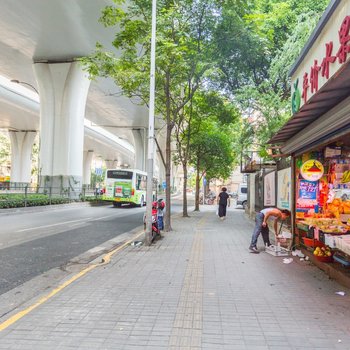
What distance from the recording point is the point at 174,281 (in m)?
6.38

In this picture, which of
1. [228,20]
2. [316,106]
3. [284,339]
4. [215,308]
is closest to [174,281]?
[215,308]

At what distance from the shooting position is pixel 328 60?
7.05 metres

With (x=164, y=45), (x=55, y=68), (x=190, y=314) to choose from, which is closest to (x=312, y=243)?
(x=190, y=314)

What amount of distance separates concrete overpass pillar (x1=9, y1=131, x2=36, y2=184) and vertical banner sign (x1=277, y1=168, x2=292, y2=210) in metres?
50.9

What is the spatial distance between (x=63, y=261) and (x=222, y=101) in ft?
43.2

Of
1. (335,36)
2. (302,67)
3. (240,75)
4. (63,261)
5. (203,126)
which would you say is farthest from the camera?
(203,126)

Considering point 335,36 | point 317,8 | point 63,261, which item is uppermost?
point 317,8

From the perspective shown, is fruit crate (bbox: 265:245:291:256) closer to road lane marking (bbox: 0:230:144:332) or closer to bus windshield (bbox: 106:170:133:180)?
road lane marking (bbox: 0:230:144:332)

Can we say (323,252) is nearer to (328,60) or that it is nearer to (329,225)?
(329,225)

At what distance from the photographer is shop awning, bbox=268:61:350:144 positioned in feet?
15.1

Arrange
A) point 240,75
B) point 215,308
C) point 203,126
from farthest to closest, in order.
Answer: point 203,126 < point 240,75 < point 215,308

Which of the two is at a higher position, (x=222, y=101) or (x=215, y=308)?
(x=222, y=101)

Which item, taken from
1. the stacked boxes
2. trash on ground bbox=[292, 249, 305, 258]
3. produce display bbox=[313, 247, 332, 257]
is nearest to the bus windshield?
trash on ground bbox=[292, 249, 305, 258]

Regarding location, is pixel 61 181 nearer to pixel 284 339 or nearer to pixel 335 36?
pixel 335 36
